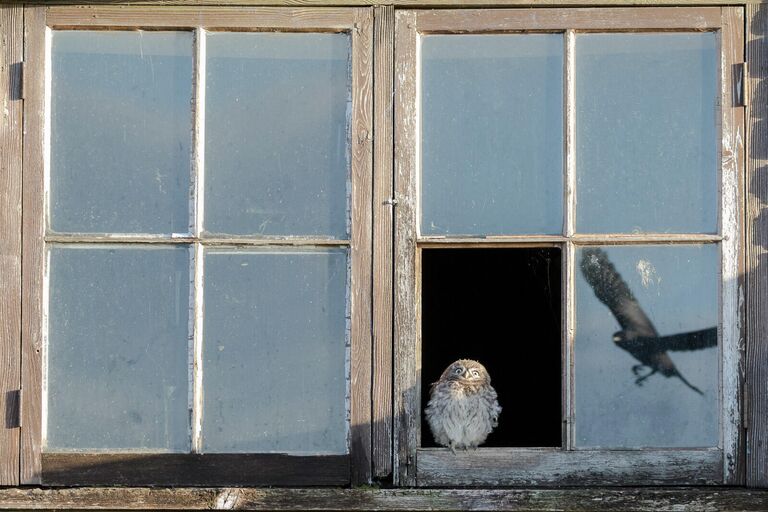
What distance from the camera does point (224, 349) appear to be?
360cm

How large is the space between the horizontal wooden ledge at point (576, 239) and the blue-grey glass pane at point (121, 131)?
2.69 feet

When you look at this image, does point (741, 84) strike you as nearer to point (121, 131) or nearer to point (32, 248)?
point (121, 131)

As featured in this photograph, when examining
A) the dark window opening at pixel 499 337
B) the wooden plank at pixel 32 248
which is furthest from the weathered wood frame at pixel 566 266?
the dark window opening at pixel 499 337

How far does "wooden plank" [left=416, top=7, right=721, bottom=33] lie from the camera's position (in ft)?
12.0

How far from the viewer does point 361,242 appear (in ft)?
11.8

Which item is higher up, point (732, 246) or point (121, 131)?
point (121, 131)

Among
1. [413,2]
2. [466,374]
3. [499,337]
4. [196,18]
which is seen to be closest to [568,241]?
[413,2]

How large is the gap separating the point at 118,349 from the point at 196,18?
1.08 m

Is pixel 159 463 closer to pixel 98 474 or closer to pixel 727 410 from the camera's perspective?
pixel 98 474

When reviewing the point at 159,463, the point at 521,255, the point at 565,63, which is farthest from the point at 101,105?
the point at 521,255

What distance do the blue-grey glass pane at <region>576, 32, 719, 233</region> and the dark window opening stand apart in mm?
2491

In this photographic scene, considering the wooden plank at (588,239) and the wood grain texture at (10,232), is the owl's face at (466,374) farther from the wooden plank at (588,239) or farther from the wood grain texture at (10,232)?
the wood grain texture at (10,232)

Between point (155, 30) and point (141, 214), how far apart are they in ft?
1.95

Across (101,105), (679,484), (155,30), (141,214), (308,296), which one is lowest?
(679,484)
